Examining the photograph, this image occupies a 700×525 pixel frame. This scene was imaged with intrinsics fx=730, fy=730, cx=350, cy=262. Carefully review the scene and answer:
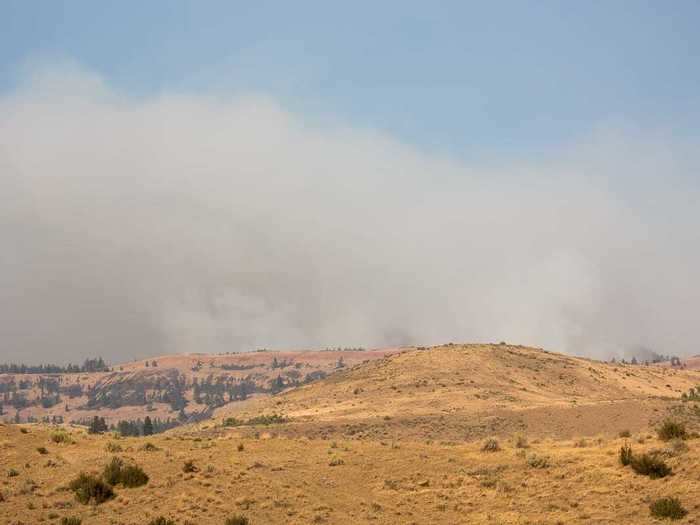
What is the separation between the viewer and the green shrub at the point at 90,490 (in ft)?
102

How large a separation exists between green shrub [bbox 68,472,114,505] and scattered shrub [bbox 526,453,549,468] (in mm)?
18495

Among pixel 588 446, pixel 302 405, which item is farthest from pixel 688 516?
pixel 302 405

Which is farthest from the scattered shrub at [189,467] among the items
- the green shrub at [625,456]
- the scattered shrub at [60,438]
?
the green shrub at [625,456]

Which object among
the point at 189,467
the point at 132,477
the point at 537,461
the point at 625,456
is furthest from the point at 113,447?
the point at 625,456

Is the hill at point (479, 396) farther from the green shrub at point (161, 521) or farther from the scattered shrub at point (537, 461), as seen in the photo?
the green shrub at point (161, 521)

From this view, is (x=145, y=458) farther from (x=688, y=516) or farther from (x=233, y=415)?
(x=233, y=415)

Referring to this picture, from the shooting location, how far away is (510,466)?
1304 inches

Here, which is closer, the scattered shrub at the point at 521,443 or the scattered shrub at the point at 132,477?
the scattered shrub at the point at 132,477

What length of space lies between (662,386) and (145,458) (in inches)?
3873

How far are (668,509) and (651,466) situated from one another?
3.70 m

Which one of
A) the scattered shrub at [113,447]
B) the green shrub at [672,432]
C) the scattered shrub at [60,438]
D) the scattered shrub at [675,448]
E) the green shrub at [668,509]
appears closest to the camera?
the green shrub at [668,509]

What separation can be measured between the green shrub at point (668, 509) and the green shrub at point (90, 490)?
2190 cm

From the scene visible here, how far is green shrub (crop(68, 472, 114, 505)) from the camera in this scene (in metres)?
31.2

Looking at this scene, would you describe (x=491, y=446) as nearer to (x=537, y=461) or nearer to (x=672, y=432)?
(x=537, y=461)
